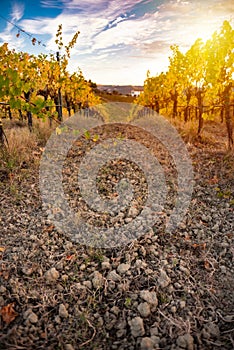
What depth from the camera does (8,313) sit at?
221 centimetres

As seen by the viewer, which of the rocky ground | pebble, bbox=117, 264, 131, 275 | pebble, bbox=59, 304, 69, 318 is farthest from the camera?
pebble, bbox=117, 264, 131, 275

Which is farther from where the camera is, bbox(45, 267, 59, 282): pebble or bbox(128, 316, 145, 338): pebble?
bbox(45, 267, 59, 282): pebble

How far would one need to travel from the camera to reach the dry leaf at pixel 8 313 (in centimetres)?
216

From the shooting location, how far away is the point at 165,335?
7.02ft

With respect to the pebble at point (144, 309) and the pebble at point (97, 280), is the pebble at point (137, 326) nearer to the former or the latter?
the pebble at point (144, 309)

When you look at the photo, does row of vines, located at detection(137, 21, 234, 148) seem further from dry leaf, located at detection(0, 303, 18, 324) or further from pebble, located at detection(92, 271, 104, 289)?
dry leaf, located at detection(0, 303, 18, 324)

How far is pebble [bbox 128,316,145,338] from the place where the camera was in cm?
213

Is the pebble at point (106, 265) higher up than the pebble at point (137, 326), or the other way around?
the pebble at point (106, 265)

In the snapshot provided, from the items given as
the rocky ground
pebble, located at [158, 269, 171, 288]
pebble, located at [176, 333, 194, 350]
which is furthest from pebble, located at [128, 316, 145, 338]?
pebble, located at [158, 269, 171, 288]

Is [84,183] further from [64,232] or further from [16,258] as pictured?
[16,258]

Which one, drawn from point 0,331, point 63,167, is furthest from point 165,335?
point 63,167

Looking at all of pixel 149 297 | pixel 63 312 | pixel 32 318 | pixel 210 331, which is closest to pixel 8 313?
pixel 32 318

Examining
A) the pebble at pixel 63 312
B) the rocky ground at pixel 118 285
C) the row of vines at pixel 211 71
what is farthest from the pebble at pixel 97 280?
the row of vines at pixel 211 71

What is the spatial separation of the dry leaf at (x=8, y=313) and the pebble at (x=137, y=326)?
1097mm
